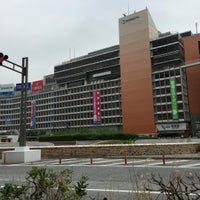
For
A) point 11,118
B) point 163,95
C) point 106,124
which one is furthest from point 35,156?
point 11,118

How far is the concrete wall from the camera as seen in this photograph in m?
22.2

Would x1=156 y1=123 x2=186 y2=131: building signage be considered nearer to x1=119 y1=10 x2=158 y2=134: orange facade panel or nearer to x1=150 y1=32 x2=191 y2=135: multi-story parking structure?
x1=150 y1=32 x2=191 y2=135: multi-story parking structure

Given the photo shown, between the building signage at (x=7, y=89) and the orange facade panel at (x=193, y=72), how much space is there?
77.2m

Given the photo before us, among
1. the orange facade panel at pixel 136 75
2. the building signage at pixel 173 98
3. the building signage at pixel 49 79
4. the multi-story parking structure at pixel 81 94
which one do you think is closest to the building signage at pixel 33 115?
the multi-story parking structure at pixel 81 94

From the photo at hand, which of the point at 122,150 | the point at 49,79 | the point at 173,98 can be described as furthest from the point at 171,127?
the point at 49,79

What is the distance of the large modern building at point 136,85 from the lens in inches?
3073

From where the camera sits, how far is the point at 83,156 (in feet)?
80.5

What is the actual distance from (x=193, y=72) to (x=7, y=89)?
3201 inches

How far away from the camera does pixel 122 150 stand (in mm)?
23172

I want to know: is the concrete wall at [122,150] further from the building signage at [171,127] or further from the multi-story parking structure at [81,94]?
the multi-story parking structure at [81,94]

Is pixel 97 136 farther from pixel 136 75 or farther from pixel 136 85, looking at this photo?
pixel 136 75

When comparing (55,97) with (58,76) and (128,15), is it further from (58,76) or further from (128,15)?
(128,15)

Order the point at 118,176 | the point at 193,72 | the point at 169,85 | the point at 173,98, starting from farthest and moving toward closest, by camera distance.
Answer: the point at 193,72 < the point at 169,85 < the point at 173,98 < the point at 118,176

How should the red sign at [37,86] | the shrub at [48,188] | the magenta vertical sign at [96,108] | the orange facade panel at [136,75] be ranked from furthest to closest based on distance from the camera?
the red sign at [37,86], the magenta vertical sign at [96,108], the orange facade panel at [136,75], the shrub at [48,188]
